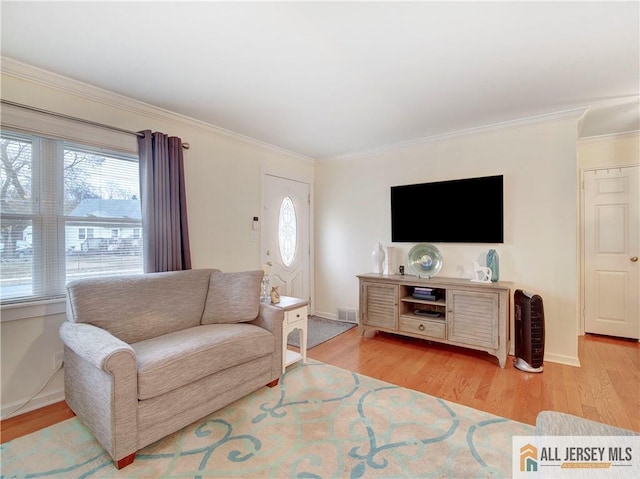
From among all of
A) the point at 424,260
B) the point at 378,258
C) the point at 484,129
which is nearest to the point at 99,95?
the point at 378,258

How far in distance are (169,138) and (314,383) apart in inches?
97.2

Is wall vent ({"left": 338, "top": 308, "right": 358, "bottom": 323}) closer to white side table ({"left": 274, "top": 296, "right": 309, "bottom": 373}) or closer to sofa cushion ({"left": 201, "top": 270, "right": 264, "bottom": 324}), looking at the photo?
white side table ({"left": 274, "top": 296, "right": 309, "bottom": 373})

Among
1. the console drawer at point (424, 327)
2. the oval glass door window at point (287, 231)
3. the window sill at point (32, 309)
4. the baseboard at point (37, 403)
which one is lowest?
the baseboard at point (37, 403)

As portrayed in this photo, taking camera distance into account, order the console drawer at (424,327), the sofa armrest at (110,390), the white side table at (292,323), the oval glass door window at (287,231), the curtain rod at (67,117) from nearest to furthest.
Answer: the sofa armrest at (110,390)
the curtain rod at (67,117)
the white side table at (292,323)
the console drawer at (424,327)
the oval glass door window at (287,231)

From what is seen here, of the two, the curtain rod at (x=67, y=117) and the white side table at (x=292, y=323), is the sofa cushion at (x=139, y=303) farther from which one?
the curtain rod at (x=67, y=117)

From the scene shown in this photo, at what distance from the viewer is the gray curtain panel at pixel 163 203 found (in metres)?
2.60

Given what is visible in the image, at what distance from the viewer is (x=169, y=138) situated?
2.74m

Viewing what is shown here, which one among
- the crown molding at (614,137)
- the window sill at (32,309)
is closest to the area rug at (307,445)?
the window sill at (32,309)

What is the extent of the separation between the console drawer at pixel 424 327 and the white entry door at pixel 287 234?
1586 millimetres

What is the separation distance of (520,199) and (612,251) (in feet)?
5.13

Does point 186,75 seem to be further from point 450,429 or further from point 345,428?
point 450,429

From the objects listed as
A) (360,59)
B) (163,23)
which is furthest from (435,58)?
(163,23)

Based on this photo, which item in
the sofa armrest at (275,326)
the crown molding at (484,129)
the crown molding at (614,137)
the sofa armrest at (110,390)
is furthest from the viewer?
the crown molding at (614,137)

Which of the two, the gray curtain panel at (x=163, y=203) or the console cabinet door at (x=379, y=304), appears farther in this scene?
the console cabinet door at (x=379, y=304)
